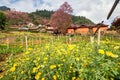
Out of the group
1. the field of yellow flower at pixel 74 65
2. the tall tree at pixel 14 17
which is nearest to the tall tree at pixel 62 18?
the tall tree at pixel 14 17

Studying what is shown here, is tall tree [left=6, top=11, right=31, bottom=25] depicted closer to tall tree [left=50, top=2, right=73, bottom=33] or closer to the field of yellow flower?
tall tree [left=50, top=2, right=73, bottom=33]

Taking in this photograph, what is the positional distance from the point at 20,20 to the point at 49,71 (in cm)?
7219

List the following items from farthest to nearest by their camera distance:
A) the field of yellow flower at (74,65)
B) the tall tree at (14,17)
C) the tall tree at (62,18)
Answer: the tall tree at (14,17)
the tall tree at (62,18)
the field of yellow flower at (74,65)

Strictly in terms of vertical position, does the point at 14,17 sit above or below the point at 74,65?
above

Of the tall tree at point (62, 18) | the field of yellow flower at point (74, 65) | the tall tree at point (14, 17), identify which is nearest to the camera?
the field of yellow flower at point (74, 65)

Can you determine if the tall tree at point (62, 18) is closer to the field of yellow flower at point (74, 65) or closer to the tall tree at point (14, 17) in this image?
the tall tree at point (14, 17)

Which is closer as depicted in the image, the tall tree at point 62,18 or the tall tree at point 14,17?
the tall tree at point 62,18

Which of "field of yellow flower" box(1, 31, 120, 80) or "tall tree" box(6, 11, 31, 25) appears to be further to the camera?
"tall tree" box(6, 11, 31, 25)

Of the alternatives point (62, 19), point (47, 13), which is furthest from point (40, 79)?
point (47, 13)

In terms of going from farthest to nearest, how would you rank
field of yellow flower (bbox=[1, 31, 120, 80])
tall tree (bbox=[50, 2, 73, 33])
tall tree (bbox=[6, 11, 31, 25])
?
tall tree (bbox=[6, 11, 31, 25]), tall tree (bbox=[50, 2, 73, 33]), field of yellow flower (bbox=[1, 31, 120, 80])

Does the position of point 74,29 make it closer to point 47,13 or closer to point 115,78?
point 115,78

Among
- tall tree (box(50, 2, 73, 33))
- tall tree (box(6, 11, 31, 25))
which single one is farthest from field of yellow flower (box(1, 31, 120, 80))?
tall tree (box(6, 11, 31, 25))

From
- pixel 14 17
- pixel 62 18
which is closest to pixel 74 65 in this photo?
pixel 62 18

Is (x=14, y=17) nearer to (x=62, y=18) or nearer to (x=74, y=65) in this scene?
(x=62, y=18)
